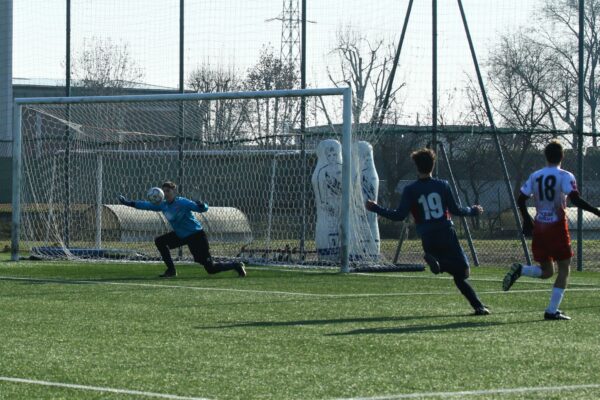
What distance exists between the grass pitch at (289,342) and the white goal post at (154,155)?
7521mm

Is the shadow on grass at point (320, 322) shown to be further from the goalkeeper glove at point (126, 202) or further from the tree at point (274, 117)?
the tree at point (274, 117)

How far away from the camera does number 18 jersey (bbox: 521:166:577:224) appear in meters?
11.6

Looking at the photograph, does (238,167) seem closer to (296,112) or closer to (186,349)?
(296,112)

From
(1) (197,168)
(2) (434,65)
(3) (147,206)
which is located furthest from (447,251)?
(1) (197,168)

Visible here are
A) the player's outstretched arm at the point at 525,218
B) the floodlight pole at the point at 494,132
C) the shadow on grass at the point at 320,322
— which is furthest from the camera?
the floodlight pole at the point at 494,132

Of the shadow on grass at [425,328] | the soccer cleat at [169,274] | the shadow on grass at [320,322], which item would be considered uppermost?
the shadow on grass at [425,328]

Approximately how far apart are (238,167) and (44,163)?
13.4 feet

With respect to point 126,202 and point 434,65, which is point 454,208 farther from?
point 434,65

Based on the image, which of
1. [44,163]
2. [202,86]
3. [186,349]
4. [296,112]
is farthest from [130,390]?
[202,86]

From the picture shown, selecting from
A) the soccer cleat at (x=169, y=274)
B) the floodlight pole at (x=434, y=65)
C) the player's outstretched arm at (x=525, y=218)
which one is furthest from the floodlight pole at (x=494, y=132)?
the player's outstretched arm at (x=525, y=218)

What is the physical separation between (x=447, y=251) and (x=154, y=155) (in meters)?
13.8

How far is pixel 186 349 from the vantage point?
902 cm

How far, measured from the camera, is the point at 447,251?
11867 mm

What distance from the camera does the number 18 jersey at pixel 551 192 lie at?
1159 cm
